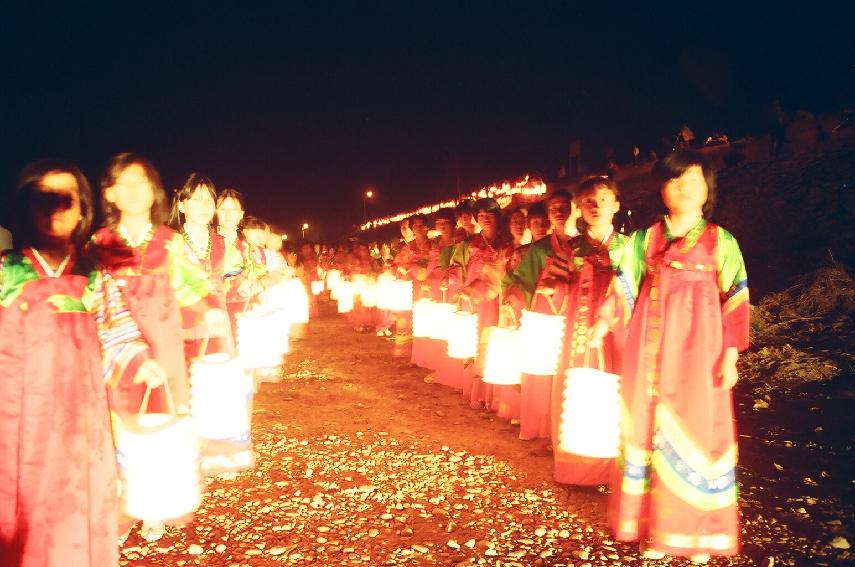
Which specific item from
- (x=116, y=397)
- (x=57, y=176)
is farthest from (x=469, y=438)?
(x=57, y=176)

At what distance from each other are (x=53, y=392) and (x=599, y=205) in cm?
336

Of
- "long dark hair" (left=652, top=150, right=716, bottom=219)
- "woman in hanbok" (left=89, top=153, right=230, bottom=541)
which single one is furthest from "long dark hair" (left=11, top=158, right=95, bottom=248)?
"long dark hair" (left=652, top=150, right=716, bottom=219)

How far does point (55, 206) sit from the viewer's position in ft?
7.74

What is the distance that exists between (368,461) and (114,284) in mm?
2645

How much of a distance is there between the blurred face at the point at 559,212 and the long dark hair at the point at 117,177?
2.80 m

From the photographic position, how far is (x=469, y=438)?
516 cm

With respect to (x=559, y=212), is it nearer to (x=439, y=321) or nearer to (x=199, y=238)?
(x=439, y=321)

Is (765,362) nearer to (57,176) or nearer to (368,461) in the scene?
(368,461)

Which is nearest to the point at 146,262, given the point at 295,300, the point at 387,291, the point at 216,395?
the point at 216,395

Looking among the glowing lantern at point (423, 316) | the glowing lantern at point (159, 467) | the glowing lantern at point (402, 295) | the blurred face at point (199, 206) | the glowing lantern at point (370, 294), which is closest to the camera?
the glowing lantern at point (159, 467)

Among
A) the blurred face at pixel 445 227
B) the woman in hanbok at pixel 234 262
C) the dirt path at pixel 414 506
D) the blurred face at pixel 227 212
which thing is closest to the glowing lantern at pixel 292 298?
the woman in hanbok at pixel 234 262

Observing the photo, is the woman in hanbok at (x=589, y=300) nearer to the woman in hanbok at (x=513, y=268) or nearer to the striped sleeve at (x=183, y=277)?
the woman in hanbok at (x=513, y=268)

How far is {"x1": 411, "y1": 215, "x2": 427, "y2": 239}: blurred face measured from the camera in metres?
8.89

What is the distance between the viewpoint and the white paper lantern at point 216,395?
308 cm
